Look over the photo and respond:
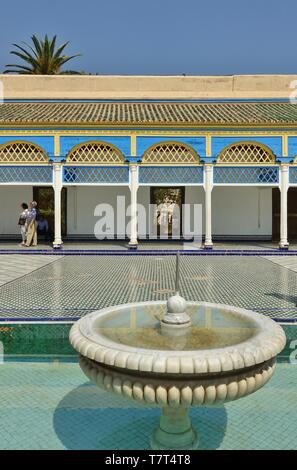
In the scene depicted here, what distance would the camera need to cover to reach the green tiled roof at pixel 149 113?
1026 cm

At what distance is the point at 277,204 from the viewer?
41.9ft

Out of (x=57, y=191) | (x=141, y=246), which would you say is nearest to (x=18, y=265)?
(x=57, y=191)

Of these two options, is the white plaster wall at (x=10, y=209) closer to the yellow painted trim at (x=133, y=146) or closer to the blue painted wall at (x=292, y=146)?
the yellow painted trim at (x=133, y=146)

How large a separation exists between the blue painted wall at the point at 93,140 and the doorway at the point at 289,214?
5.01m

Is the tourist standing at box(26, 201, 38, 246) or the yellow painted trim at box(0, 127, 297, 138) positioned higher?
the yellow painted trim at box(0, 127, 297, 138)

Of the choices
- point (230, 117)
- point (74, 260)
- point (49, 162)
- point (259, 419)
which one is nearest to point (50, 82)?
point (49, 162)

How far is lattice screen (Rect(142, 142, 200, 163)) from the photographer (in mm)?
10398

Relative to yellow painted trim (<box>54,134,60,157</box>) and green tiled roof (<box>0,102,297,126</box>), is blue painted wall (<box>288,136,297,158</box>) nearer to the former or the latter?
green tiled roof (<box>0,102,297,126</box>)

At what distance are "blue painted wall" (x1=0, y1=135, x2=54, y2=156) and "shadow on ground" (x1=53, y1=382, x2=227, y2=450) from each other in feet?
27.3

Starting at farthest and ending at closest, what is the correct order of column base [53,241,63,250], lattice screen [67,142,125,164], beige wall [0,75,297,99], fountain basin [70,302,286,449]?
beige wall [0,75,297,99], lattice screen [67,142,125,164], column base [53,241,63,250], fountain basin [70,302,286,449]

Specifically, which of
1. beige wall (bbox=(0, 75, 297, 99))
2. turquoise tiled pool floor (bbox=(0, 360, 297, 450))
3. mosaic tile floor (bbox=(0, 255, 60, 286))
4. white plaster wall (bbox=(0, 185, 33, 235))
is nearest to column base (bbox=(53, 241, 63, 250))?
mosaic tile floor (bbox=(0, 255, 60, 286))

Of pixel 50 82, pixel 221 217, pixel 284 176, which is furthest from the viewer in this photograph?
pixel 50 82

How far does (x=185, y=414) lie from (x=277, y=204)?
1137 centimetres

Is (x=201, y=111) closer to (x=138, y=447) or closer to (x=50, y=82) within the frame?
(x=50, y=82)
